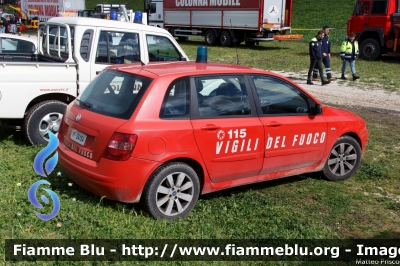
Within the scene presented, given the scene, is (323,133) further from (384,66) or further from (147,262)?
(384,66)

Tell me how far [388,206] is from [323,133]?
114 cm

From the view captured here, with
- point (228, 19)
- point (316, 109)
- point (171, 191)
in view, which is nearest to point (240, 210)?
point (171, 191)

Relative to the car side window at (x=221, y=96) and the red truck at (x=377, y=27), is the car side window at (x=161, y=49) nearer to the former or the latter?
the car side window at (x=221, y=96)

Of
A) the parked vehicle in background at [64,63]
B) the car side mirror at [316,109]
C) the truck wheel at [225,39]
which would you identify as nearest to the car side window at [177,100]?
the car side mirror at [316,109]

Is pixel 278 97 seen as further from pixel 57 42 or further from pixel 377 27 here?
pixel 377 27

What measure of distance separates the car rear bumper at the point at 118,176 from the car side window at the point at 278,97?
159 centimetres

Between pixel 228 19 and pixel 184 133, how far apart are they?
2363 centimetres

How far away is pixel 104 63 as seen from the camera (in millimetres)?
7379

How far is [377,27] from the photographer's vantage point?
2108cm

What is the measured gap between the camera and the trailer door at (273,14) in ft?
84.9

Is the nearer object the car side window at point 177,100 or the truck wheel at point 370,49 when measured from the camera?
the car side window at point 177,100

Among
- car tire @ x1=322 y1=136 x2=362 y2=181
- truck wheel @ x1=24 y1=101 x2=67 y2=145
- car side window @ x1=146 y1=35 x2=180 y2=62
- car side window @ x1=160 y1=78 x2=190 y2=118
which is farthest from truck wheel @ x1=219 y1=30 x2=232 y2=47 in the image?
car side window @ x1=160 y1=78 x2=190 y2=118

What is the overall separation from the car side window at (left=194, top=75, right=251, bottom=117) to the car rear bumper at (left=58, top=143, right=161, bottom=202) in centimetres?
88

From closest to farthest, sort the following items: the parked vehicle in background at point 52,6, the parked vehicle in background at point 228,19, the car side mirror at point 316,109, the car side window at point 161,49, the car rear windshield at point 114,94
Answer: the car rear windshield at point 114,94 < the car side mirror at point 316,109 < the car side window at point 161,49 < the parked vehicle in background at point 228,19 < the parked vehicle in background at point 52,6
